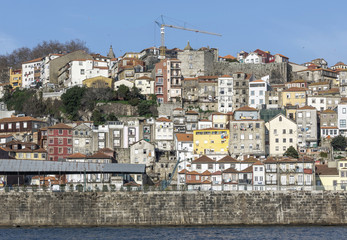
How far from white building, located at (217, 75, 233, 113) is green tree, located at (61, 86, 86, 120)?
20177mm

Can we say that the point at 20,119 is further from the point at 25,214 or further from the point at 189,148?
the point at 25,214

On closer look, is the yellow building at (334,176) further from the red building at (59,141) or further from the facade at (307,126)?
the red building at (59,141)

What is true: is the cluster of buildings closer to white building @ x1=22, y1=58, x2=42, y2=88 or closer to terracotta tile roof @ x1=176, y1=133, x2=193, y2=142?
terracotta tile roof @ x1=176, y1=133, x2=193, y2=142

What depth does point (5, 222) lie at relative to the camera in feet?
233

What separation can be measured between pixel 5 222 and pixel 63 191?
241 inches

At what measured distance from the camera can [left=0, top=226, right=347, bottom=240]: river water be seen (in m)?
63.0

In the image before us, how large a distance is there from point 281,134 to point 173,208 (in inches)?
1136

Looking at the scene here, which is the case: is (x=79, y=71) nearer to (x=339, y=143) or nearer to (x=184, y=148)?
(x=184, y=148)

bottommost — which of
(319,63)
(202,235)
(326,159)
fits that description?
(202,235)

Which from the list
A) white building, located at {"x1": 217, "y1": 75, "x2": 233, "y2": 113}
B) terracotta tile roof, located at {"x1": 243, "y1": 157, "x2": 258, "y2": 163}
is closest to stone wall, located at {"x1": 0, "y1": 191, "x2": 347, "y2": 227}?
terracotta tile roof, located at {"x1": 243, "y1": 157, "x2": 258, "y2": 163}

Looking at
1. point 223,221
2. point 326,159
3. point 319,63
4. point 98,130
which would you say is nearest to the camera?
point 223,221

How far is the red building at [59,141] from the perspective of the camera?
322ft

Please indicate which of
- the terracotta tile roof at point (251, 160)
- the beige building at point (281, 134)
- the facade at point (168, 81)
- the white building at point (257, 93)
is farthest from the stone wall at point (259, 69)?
the terracotta tile roof at point (251, 160)

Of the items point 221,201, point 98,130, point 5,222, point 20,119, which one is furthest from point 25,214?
point 20,119
